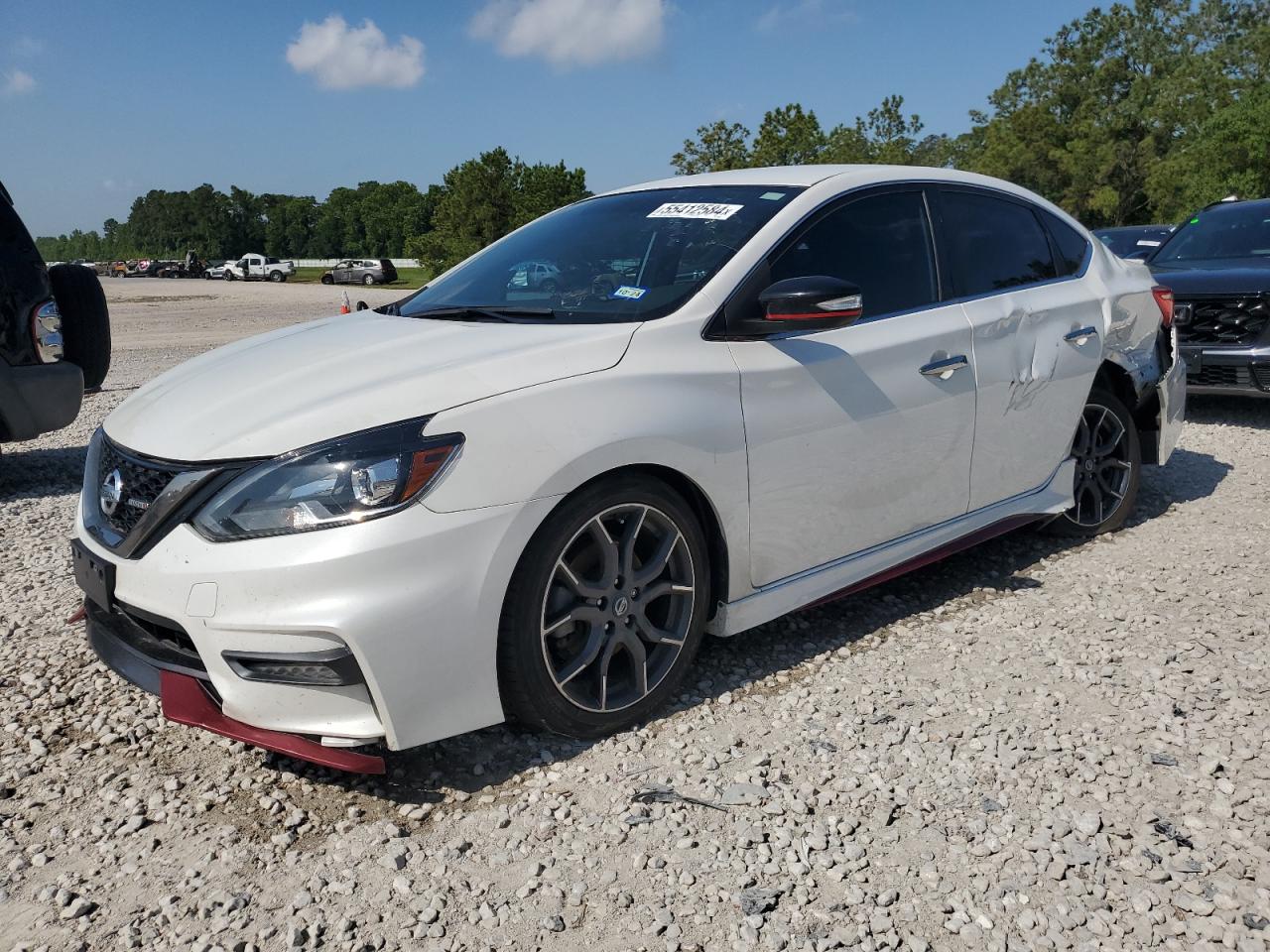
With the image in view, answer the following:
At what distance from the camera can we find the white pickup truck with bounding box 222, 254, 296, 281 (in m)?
66.6

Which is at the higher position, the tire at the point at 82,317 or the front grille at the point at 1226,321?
the tire at the point at 82,317

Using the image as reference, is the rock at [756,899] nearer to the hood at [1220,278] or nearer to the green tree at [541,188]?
the hood at [1220,278]

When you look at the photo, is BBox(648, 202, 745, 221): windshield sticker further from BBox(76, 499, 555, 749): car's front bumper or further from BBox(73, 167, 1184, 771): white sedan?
BBox(76, 499, 555, 749): car's front bumper

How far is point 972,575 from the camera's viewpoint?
4.62 m

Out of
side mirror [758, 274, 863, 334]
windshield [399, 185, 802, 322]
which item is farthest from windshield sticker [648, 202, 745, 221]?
side mirror [758, 274, 863, 334]

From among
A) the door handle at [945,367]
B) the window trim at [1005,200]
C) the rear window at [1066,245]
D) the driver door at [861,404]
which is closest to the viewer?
the driver door at [861,404]

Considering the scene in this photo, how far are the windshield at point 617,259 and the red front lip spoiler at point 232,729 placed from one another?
4.89 ft

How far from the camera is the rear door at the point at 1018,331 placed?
13.4ft

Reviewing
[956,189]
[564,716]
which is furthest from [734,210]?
[564,716]

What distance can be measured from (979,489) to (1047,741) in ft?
4.23

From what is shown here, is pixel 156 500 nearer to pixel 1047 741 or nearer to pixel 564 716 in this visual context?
pixel 564 716

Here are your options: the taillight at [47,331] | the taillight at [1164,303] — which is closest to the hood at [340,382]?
the taillight at [47,331]

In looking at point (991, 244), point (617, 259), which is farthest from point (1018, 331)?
point (617, 259)

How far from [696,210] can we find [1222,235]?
734 cm
